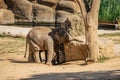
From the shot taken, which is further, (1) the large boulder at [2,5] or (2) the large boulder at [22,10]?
(1) the large boulder at [2,5]

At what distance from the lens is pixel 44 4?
90.2 feet

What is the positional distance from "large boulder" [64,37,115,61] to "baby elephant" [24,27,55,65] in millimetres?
472

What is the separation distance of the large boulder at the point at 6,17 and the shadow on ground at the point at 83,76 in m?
17.7

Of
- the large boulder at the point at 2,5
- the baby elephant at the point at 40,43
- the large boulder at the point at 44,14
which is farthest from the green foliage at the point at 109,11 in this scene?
the baby elephant at the point at 40,43

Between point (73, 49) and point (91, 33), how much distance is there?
2.94 ft

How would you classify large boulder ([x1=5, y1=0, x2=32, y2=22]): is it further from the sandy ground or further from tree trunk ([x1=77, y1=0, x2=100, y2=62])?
tree trunk ([x1=77, y1=0, x2=100, y2=62])

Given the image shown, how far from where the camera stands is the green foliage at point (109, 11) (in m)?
26.9

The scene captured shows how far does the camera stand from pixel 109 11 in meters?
27.4

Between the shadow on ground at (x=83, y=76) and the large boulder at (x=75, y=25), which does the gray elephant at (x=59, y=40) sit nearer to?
the shadow on ground at (x=83, y=76)

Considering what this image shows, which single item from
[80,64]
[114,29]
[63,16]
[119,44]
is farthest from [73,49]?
[63,16]

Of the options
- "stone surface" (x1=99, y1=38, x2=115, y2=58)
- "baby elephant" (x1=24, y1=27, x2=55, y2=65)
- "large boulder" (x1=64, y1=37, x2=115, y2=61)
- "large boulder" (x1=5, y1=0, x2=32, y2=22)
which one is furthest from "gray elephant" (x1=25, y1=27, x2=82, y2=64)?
"large boulder" (x1=5, y1=0, x2=32, y2=22)

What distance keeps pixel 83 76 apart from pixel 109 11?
1889 cm

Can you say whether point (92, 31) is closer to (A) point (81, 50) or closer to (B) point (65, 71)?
(A) point (81, 50)

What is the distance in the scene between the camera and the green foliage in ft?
88.1
